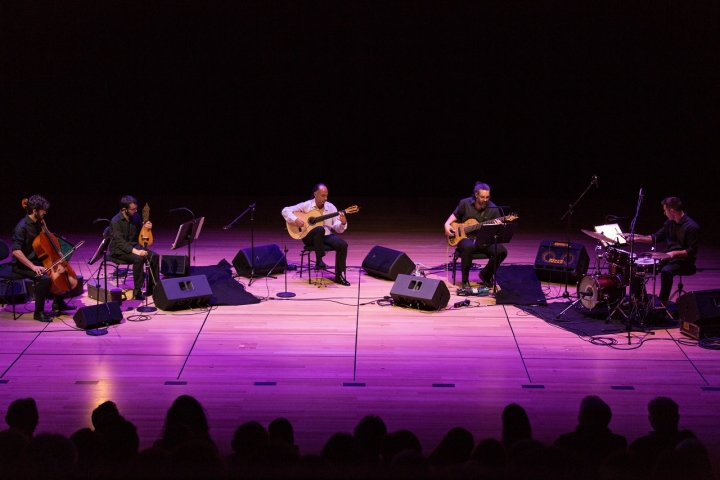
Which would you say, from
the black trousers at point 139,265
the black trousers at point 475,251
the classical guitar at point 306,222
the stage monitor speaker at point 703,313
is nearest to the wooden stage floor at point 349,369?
the stage monitor speaker at point 703,313

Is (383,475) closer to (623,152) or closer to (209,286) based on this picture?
(209,286)

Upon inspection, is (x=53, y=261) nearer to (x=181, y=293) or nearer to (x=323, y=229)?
(x=181, y=293)

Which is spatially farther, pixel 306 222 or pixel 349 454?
pixel 306 222

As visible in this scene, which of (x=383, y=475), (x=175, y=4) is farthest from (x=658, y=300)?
(x=175, y=4)

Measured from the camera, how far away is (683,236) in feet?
26.9

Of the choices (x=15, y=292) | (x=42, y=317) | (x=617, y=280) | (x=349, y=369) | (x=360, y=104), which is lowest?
(x=349, y=369)

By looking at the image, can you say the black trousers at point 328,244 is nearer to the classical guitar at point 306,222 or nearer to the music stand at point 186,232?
the classical guitar at point 306,222

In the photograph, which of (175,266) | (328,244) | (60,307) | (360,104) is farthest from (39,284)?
(360,104)

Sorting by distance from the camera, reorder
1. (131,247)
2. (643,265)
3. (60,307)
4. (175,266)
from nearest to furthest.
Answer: (643,265)
(60,307)
(131,247)
(175,266)

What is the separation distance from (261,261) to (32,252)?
10.1 feet

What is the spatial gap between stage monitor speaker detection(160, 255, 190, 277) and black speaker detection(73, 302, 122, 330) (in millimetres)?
1549

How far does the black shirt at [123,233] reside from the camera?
8.67 metres

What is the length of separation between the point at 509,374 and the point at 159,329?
12.1 feet

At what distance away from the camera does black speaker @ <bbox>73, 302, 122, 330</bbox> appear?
7.62 meters
